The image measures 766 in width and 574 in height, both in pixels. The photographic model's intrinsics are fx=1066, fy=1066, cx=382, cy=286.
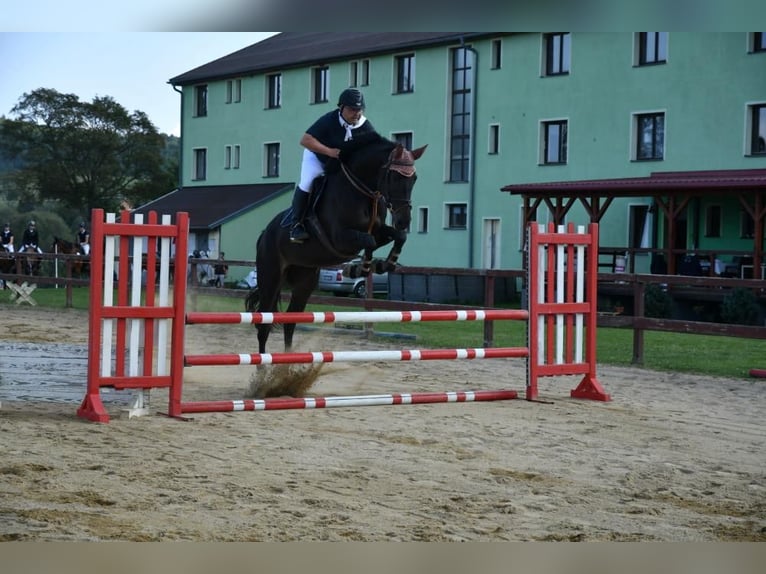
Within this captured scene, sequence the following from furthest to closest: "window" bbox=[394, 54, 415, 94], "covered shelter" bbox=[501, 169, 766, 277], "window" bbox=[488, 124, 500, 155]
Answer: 1. "window" bbox=[488, 124, 500, 155]
2. "window" bbox=[394, 54, 415, 94]
3. "covered shelter" bbox=[501, 169, 766, 277]

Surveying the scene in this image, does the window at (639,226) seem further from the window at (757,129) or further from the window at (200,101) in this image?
the window at (200,101)

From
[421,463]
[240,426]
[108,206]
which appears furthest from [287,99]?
[421,463]

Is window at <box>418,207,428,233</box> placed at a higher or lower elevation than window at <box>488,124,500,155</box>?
lower

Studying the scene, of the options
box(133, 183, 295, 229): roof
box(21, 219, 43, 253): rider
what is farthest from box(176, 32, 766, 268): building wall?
box(21, 219, 43, 253): rider

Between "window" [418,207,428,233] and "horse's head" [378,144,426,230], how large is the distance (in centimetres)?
1279

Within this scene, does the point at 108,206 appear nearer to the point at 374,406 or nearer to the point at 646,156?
the point at 374,406

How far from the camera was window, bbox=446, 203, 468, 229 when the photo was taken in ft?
65.6

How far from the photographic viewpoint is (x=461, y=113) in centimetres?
1939

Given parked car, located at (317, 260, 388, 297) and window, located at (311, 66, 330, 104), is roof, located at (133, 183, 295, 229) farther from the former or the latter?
parked car, located at (317, 260, 388, 297)

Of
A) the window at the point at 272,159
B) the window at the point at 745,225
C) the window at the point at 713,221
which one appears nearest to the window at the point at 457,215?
the window at the point at 713,221

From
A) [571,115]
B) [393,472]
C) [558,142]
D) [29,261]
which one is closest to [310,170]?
[393,472]

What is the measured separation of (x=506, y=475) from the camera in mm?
4434

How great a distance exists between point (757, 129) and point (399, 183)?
46.2 feet

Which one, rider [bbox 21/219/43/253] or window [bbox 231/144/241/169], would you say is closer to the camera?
window [bbox 231/144/241/169]
